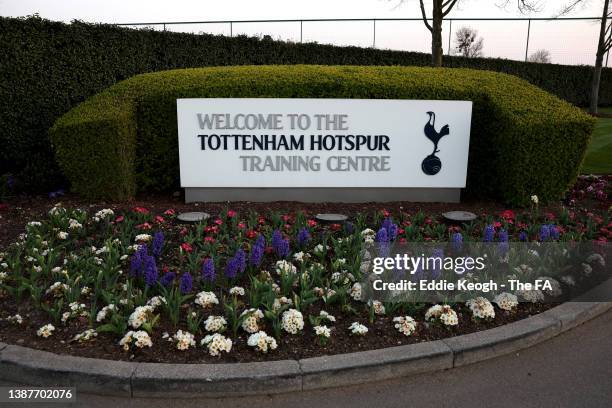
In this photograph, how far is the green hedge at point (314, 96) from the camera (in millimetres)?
6047

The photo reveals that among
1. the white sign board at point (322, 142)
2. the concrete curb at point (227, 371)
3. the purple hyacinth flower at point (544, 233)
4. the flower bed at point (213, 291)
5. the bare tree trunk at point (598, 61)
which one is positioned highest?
the bare tree trunk at point (598, 61)

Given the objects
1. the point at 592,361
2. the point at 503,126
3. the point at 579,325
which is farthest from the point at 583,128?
the point at 592,361

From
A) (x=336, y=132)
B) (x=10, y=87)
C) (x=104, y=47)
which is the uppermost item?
(x=104, y=47)

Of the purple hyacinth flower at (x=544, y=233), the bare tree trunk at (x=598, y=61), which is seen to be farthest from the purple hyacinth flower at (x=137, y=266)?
the bare tree trunk at (x=598, y=61)

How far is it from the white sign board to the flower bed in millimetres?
1004

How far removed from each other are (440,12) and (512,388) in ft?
42.8

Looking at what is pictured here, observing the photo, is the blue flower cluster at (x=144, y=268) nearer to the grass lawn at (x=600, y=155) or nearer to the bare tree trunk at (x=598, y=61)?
the grass lawn at (x=600, y=155)

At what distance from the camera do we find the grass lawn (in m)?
8.68

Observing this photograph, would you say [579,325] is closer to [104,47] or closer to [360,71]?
[360,71]

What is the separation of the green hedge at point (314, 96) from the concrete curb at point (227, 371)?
10.6 feet

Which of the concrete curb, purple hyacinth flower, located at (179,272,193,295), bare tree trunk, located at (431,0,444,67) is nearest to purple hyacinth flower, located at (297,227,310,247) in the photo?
purple hyacinth flower, located at (179,272,193,295)

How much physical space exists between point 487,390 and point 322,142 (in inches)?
148

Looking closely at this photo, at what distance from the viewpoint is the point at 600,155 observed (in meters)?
9.93

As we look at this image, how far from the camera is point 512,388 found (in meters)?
3.06
